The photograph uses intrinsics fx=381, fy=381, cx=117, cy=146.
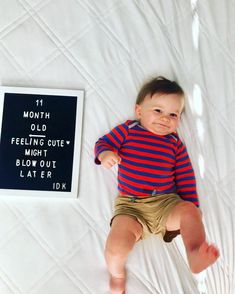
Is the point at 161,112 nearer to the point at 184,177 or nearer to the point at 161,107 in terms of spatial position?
the point at 161,107

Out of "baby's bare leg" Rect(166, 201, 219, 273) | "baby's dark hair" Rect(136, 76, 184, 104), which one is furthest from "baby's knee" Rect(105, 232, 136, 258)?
"baby's dark hair" Rect(136, 76, 184, 104)

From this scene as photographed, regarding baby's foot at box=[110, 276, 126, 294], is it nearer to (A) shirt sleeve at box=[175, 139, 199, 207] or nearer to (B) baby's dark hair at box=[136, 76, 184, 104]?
(A) shirt sleeve at box=[175, 139, 199, 207]

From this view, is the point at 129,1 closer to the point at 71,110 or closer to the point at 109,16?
the point at 109,16

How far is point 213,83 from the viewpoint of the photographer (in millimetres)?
1112

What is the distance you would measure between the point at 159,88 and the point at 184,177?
0.25 metres

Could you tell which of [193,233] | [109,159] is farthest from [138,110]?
[193,233]

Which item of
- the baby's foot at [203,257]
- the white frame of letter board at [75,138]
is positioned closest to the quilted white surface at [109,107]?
the white frame of letter board at [75,138]

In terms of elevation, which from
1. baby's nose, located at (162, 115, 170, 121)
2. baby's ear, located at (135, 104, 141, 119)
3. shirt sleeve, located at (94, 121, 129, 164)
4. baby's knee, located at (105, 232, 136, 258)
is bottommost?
baby's knee, located at (105, 232, 136, 258)

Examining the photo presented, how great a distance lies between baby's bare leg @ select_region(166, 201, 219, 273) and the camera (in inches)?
33.6

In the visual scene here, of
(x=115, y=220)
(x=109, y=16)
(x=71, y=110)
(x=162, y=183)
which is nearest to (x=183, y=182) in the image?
(x=162, y=183)

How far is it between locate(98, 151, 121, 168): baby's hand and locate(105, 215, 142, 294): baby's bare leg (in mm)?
139

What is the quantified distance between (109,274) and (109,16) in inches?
29.0

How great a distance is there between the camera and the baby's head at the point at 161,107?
1.03m

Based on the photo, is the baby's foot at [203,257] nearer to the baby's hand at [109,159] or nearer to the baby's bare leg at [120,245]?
the baby's bare leg at [120,245]
